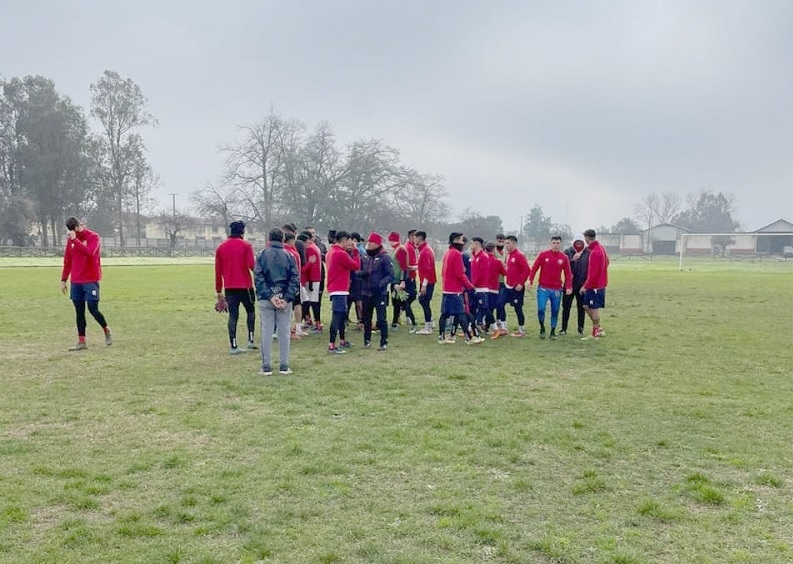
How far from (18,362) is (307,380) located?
460cm

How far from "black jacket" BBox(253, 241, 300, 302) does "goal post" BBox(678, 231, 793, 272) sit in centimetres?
5190

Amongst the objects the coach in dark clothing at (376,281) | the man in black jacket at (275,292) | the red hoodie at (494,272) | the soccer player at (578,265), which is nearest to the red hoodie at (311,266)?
the coach in dark clothing at (376,281)

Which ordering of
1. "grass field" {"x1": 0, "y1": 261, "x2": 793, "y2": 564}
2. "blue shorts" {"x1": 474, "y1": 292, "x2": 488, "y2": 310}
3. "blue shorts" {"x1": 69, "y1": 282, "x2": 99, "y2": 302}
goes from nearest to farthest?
"grass field" {"x1": 0, "y1": 261, "x2": 793, "y2": 564}, "blue shorts" {"x1": 69, "y1": 282, "x2": 99, "y2": 302}, "blue shorts" {"x1": 474, "y1": 292, "x2": 488, "y2": 310}

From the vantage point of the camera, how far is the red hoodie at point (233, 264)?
941 centimetres

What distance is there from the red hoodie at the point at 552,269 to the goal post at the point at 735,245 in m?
46.8

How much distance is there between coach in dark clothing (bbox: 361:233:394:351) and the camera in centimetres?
1003

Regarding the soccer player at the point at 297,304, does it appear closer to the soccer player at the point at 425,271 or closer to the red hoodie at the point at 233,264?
the red hoodie at the point at 233,264

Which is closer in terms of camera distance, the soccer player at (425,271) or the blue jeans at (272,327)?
the blue jeans at (272,327)

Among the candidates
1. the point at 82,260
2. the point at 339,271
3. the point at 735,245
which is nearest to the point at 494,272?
the point at 339,271

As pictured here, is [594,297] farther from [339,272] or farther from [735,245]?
[735,245]

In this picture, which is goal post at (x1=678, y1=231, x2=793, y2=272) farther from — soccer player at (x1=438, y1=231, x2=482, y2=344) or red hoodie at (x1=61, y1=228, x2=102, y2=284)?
red hoodie at (x1=61, y1=228, x2=102, y2=284)

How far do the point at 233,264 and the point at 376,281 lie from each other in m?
2.34

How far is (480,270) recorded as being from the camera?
11211 mm

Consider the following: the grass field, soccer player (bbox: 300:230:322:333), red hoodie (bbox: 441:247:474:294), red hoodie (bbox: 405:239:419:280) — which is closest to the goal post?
red hoodie (bbox: 405:239:419:280)
